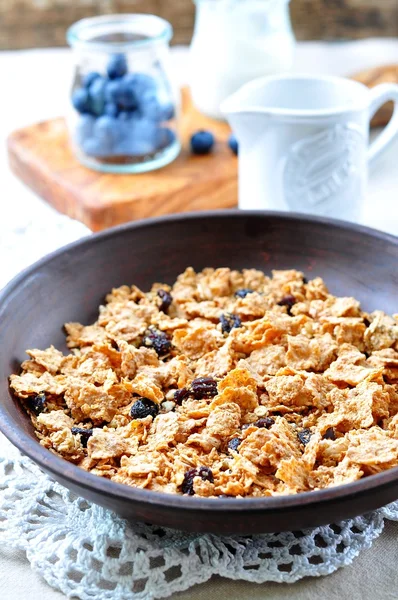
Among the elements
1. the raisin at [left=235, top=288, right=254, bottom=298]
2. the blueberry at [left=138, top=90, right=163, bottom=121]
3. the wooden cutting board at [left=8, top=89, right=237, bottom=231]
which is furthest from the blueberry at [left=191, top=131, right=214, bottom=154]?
the raisin at [left=235, top=288, right=254, bottom=298]

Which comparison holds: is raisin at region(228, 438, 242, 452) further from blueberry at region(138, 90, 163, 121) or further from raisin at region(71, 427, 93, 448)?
blueberry at region(138, 90, 163, 121)

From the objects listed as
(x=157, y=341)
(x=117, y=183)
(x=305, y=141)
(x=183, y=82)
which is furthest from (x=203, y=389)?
(x=183, y=82)

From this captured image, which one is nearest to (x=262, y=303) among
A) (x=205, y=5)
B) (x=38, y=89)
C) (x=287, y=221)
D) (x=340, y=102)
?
(x=287, y=221)

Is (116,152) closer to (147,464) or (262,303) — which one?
(262,303)

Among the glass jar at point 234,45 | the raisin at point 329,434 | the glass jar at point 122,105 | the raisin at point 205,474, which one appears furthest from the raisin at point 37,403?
the glass jar at point 234,45

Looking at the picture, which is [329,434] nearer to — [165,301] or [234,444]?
[234,444]

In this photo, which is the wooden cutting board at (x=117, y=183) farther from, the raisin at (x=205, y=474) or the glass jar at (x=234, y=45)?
the raisin at (x=205, y=474)
